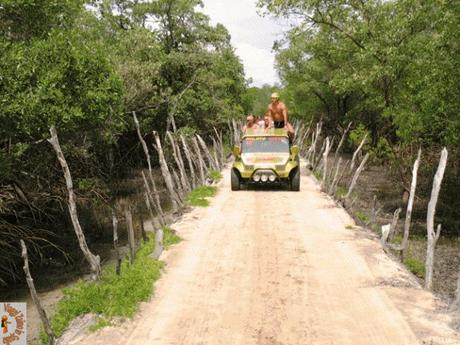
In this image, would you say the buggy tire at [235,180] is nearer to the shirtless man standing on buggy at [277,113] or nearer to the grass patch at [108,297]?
the shirtless man standing on buggy at [277,113]

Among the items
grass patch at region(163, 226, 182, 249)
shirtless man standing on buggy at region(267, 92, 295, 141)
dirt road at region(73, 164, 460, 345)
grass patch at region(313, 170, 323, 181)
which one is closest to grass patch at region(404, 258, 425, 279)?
dirt road at region(73, 164, 460, 345)

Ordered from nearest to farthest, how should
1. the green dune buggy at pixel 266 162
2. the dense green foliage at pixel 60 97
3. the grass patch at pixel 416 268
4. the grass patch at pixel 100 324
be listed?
the grass patch at pixel 100 324
the grass patch at pixel 416 268
the dense green foliage at pixel 60 97
the green dune buggy at pixel 266 162

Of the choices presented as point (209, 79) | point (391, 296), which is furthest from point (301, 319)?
point (209, 79)

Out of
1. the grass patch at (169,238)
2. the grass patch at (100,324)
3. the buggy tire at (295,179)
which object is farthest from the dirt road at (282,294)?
the buggy tire at (295,179)

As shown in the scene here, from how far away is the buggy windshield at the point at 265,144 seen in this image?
14250 mm

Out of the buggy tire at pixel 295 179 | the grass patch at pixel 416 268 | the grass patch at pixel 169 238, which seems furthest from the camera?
the buggy tire at pixel 295 179

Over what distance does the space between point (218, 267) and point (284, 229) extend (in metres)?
2.63

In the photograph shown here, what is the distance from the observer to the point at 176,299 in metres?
6.33

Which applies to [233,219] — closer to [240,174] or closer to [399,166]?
[240,174]

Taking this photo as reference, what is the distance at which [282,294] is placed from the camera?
640cm

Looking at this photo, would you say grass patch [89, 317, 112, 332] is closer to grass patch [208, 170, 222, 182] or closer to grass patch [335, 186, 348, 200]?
grass patch [335, 186, 348, 200]

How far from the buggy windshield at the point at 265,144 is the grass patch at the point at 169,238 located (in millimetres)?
5503

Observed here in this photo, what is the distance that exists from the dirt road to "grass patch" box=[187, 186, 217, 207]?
2.18 m

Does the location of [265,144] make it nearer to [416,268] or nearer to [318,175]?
[318,175]
